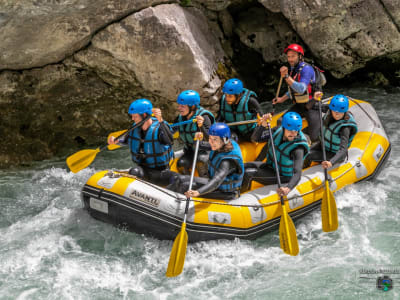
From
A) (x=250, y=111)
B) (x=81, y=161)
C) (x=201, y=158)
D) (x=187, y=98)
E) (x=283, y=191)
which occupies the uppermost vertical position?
(x=187, y=98)

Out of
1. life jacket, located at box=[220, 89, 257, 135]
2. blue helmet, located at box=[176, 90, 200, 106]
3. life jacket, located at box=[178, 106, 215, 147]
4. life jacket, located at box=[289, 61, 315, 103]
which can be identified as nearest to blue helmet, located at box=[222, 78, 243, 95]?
life jacket, located at box=[220, 89, 257, 135]

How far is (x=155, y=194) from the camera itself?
5176 mm

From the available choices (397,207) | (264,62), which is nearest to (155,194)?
(397,207)

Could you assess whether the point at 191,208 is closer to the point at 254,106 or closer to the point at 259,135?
the point at 259,135

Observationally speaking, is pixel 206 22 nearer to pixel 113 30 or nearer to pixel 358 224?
pixel 113 30

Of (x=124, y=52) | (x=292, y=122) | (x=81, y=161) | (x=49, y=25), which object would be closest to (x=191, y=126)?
(x=292, y=122)

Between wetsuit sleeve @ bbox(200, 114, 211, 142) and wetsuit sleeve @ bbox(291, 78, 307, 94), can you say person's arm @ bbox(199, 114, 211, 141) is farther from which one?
wetsuit sleeve @ bbox(291, 78, 307, 94)

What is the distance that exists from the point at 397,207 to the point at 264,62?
180 inches

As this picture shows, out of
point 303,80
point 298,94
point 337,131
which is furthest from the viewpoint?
point 298,94

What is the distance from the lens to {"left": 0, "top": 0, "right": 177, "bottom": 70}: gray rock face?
671 cm

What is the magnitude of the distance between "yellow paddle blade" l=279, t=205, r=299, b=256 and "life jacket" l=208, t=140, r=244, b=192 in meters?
0.62

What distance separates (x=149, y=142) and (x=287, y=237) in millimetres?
1951

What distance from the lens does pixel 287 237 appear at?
16.3ft

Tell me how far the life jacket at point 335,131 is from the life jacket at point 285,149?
0.82 meters
